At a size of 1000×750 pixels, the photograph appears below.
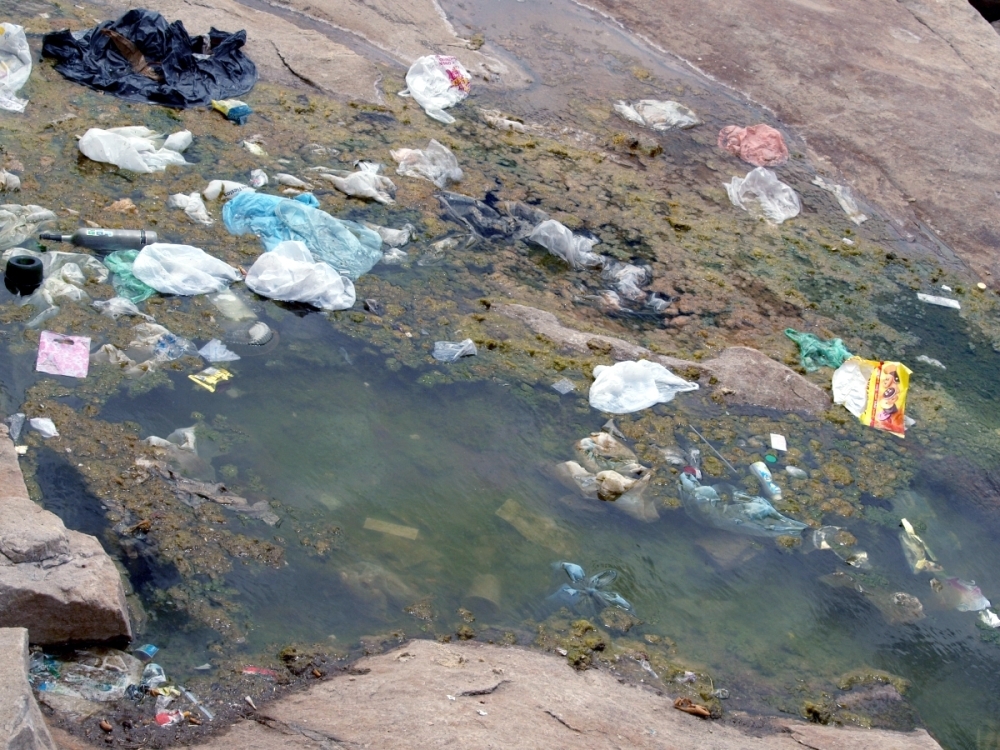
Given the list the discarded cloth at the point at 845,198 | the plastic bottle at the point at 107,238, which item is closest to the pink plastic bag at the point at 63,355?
the plastic bottle at the point at 107,238

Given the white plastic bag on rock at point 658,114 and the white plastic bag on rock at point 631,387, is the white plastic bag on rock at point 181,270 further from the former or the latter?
the white plastic bag on rock at point 658,114

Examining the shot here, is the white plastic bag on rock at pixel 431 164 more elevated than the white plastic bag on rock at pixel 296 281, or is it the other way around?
the white plastic bag on rock at pixel 431 164

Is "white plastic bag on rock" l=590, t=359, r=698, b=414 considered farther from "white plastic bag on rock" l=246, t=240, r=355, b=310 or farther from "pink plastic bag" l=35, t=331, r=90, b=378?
"pink plastic bag" l=35, t=331, r=90, b=378

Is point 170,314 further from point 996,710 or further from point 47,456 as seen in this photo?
point 996,710

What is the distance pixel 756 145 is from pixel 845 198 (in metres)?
0.76

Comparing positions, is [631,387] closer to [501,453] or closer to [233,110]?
[501,453]

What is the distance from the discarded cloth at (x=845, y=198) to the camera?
6555mm

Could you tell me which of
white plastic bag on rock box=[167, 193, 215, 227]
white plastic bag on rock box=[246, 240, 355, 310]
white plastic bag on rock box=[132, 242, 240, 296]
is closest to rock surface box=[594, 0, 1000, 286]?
white plastic bag on rock box=[246, 240, 355, 310]

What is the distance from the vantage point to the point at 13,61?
218 inches

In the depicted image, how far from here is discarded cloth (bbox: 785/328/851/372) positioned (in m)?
5.06

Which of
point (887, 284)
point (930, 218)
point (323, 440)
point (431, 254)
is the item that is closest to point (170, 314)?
point (323, 440)

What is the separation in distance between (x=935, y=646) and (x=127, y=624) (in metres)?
3.18

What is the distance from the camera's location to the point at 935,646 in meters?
3.86

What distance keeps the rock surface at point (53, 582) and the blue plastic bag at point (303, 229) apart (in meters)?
2.19
